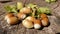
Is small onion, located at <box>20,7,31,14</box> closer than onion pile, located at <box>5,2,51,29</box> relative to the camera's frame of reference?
No

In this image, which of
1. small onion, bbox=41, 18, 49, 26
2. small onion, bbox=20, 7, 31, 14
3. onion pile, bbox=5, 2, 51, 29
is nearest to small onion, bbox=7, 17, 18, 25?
onion pile, bbox=5, 2, 51, 29

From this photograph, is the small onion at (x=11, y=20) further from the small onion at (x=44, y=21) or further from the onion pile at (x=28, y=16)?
the small onion at (x=44, y=21)

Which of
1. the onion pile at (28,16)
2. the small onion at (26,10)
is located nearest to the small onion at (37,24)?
the onion pile at (28,16)

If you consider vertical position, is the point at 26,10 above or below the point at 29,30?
above

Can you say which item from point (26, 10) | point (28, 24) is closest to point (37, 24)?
point (28, 24)

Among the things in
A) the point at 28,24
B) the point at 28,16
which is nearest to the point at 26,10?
the point at 28,16

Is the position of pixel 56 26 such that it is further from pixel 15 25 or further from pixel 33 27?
pixel 15 25

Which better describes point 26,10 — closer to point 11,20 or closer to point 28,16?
point 28,16

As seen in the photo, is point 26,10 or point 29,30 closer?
point 29,30

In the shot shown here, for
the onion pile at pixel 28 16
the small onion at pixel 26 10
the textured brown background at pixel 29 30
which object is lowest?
the textured brown background at pixel 29 30

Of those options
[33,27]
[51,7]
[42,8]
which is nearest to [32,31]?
[33,27]

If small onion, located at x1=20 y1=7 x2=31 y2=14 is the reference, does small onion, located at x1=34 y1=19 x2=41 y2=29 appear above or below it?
below

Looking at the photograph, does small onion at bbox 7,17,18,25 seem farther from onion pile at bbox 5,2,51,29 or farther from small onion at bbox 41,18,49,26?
small onion at bbox 41,18,49,26
